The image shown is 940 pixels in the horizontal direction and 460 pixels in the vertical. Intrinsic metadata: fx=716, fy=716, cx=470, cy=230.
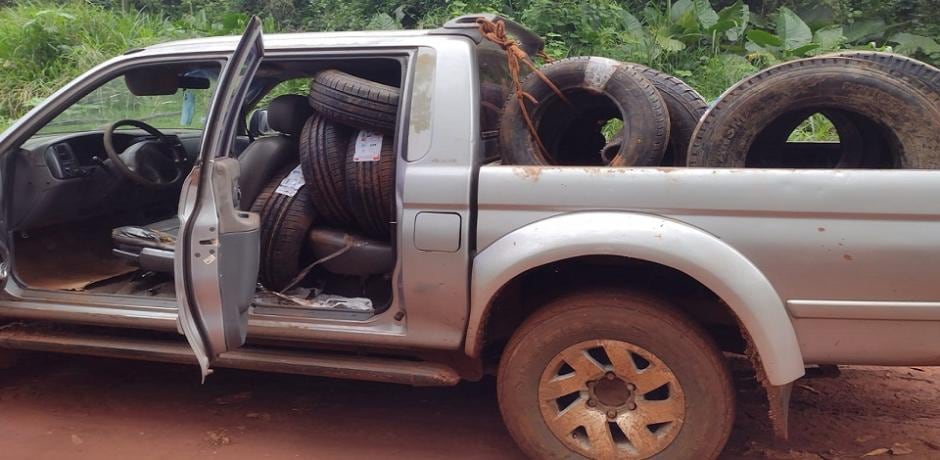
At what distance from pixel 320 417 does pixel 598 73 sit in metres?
2.10

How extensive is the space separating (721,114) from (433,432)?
1914 mm

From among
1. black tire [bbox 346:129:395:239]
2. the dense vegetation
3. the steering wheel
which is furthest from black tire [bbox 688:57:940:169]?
the dense vegetation

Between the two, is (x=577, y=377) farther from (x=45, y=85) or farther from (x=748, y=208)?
(x=45, y=85)

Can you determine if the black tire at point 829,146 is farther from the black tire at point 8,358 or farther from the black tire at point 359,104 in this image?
the black tire at point 8,358

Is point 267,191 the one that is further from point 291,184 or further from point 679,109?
point 679,109

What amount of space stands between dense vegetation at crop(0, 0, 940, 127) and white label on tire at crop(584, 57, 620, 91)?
6051 millimetres

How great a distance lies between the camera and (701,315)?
116 inches

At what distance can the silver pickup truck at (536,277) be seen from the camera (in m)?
2.50

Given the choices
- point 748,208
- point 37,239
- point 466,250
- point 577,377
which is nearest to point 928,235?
point 748,208

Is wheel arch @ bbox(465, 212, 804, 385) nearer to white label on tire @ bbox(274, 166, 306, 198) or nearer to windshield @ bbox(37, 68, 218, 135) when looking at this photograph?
white label on tire @ bbox(274, 166, 306, 198)

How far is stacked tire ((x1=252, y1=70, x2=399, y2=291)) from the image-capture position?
3150 millimetres

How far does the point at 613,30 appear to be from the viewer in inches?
371

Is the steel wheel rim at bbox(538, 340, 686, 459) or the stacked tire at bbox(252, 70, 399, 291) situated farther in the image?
the stacked tire at bbox(252, 70, 399, 291)

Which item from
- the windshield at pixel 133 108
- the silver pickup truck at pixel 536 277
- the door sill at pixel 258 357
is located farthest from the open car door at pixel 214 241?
the windshield at pixel 133 108
